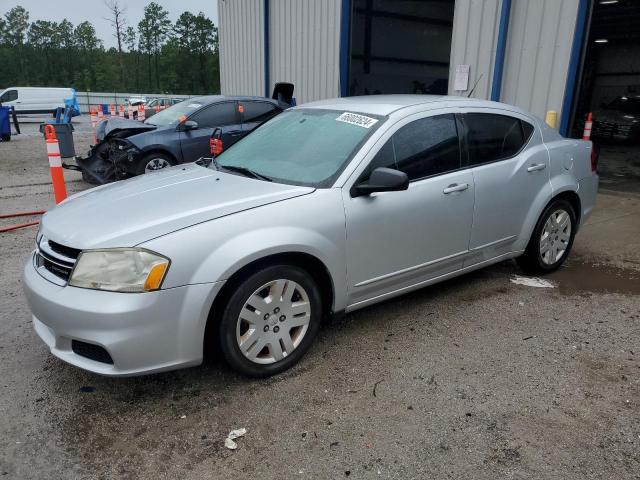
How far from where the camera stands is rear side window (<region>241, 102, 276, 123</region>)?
869 cm

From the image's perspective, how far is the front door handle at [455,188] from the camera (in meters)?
3.50

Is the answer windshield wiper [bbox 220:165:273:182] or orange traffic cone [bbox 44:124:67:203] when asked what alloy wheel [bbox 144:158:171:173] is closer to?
orange traffic cone [bbox 44:124:67:203]

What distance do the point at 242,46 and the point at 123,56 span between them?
70.9 metres

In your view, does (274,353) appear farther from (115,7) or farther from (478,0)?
(115,7)

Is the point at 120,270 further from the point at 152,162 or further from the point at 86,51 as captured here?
the point at 86,51

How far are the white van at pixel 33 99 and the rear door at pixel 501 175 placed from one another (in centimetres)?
3169

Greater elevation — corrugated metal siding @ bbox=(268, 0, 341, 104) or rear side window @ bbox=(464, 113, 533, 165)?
corrugated metal siding @ bbox=(268, 0, 341, 104)

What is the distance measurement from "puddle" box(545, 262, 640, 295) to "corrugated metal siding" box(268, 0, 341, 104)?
25.0ft

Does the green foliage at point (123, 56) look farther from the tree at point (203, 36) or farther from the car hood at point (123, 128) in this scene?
the car hood at point (123, 128)

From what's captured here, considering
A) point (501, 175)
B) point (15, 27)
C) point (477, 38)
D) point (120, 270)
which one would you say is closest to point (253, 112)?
point (477, 38)

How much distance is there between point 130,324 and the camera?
2.39 m

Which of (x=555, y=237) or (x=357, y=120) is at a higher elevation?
(x=357, y=120)

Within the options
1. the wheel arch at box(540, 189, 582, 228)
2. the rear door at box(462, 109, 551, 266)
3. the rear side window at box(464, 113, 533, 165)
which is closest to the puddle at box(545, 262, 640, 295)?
the wheel arch at box(540, 189, 582, 228)

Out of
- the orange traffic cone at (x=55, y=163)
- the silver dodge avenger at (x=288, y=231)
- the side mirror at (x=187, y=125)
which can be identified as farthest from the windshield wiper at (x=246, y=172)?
the side mirror at (x=187, y=125)
